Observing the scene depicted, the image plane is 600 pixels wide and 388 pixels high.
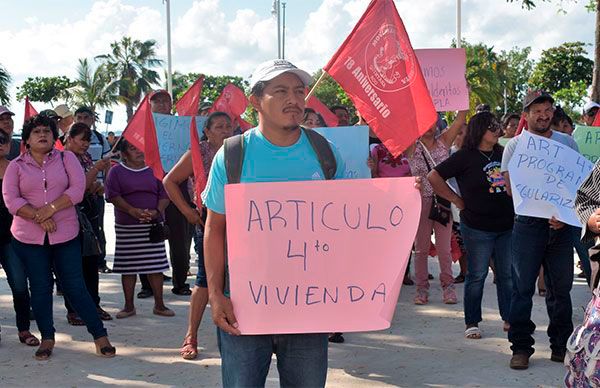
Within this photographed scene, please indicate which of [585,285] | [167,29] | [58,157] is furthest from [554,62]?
[58,157]

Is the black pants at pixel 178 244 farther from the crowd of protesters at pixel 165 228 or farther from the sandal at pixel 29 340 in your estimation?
the sandal at pixel 29 340

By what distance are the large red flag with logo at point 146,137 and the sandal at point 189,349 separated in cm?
176

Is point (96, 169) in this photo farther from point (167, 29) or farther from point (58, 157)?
point (167, 29)

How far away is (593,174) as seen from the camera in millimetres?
3287

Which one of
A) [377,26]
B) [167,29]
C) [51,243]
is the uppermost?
[167,29]

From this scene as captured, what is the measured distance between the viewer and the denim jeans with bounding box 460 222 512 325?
5.67m

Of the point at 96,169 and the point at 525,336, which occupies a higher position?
the point at 96,169

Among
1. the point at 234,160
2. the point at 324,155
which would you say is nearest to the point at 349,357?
the point at 324,155

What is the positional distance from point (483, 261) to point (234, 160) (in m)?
3.40

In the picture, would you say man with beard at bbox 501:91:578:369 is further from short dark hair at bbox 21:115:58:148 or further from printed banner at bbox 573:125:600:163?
short dark hair at bbox 21:115:58:148

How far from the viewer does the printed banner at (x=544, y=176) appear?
16.1 ft

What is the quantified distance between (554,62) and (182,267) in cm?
6245

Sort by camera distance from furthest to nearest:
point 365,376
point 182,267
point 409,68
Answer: point 182,267 < point 365,376 < point 409,68

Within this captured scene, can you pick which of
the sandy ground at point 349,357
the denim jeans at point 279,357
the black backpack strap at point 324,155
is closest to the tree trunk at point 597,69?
the sandy ground at point 349,357
